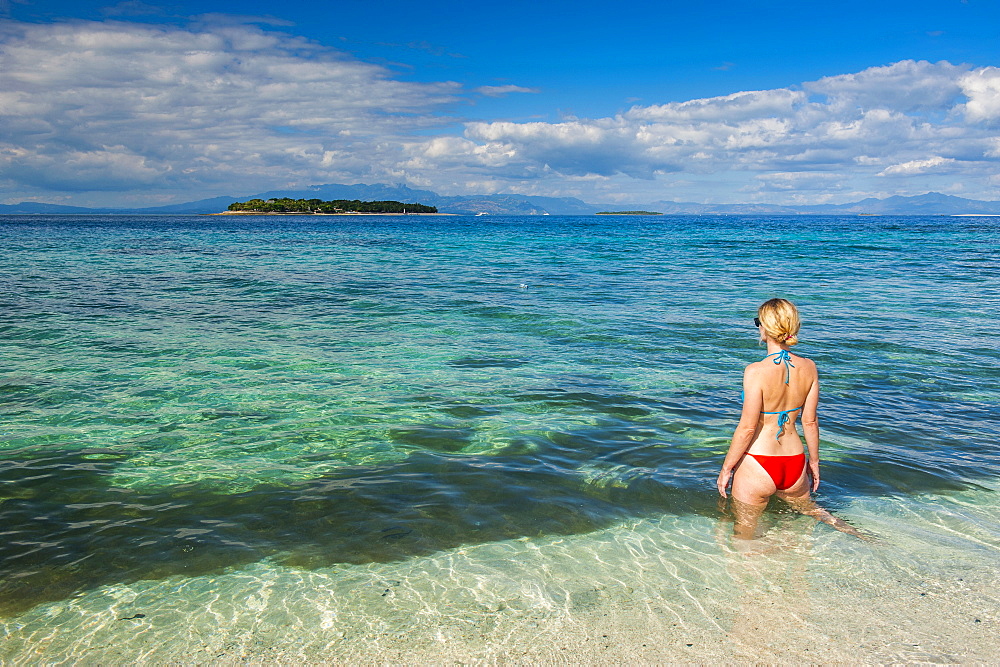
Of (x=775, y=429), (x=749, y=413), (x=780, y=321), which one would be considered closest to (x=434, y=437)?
(x=749, y=413)

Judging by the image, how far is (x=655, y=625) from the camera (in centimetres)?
454

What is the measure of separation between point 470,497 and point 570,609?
2.19 meters

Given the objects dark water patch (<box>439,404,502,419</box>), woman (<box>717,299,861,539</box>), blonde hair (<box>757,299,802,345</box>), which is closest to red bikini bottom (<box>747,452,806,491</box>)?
woman (<box>717,299,861,539</box>)

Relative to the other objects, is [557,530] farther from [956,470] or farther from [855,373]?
[855,373]

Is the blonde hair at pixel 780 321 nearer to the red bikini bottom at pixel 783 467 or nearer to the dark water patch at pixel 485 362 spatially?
the red bikini bottom at pixel 783 467

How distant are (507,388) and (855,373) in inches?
267

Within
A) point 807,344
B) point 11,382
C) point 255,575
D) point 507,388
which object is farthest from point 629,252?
point 255,575

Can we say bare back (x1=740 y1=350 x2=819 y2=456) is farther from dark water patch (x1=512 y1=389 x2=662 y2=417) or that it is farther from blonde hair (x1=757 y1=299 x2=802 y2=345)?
dark water patch (x1=512 y1=389 x2=662 y2=417)

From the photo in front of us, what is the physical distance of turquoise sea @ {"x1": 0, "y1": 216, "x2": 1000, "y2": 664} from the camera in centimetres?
451

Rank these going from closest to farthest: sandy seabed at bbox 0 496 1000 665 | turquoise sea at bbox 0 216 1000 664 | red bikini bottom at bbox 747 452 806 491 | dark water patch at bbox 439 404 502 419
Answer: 1. sandy seabed at bbox 0 496 1000 665
2. turquoise sea at bbox 0 216 1000 664
3. red bikini bottom at bbox 747 452 806 491
4. dark water patch at bbox 439 404 502 419

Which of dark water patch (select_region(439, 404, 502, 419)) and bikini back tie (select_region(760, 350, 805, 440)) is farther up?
bikini back tie (select_region(760, 350, 805, 440))

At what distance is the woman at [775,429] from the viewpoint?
558cm

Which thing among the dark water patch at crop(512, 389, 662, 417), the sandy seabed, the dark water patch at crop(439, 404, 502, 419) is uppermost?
the dark water patch at crop(512, 389, 662, 417)

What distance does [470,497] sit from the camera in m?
6.70
